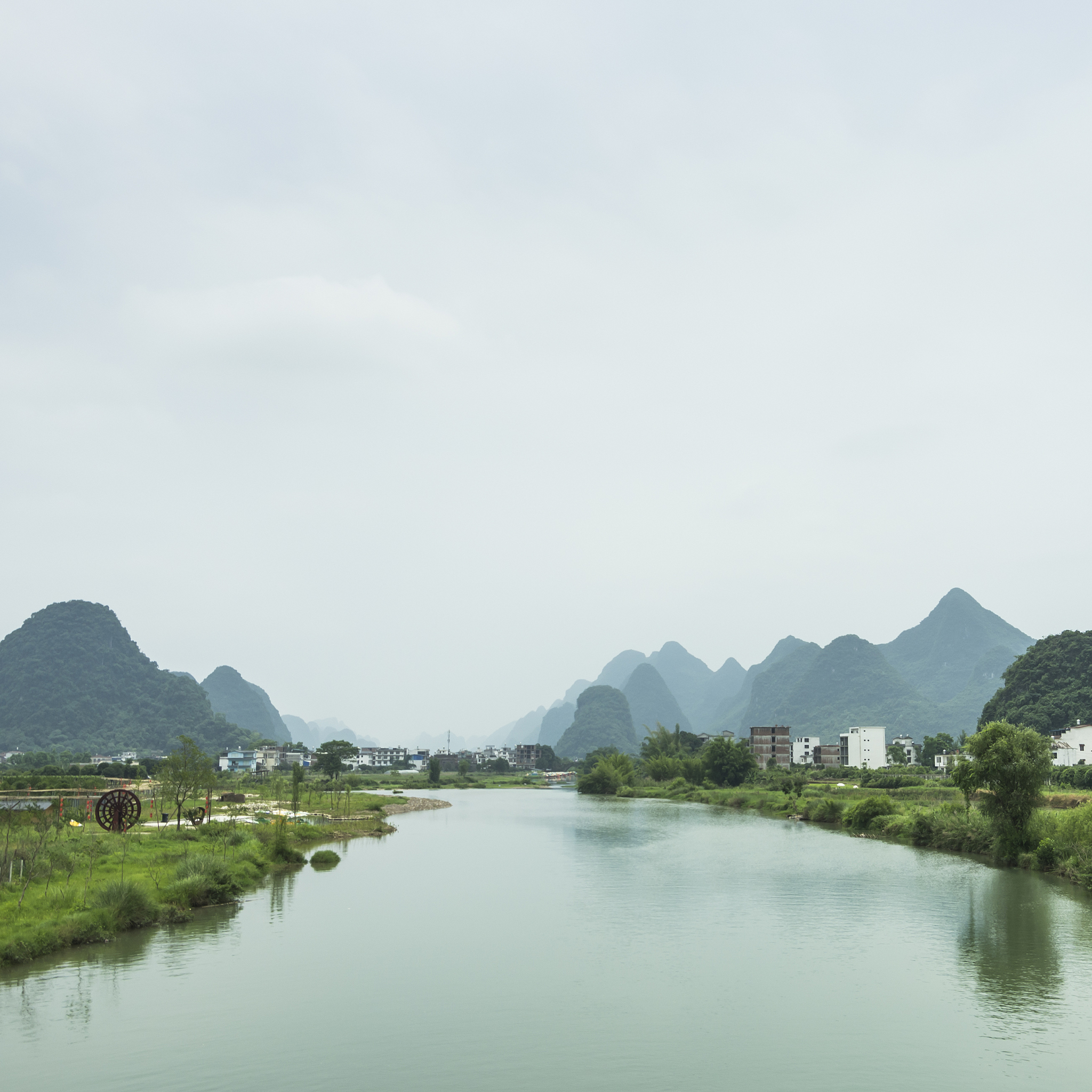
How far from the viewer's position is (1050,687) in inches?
4776

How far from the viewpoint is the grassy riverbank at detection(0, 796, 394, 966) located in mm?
23906

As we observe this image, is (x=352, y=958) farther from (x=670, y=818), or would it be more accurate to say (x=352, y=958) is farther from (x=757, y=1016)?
(x=670, y=818)

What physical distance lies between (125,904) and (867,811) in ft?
161

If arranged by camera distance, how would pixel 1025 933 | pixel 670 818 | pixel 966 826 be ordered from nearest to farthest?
pixel 1025 933 < pixel 966 826 < pixel 670 818

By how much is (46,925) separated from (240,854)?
1501 cm

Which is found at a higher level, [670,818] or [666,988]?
[666,988]

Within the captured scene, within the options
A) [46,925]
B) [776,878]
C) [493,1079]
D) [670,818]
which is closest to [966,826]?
[776,878]

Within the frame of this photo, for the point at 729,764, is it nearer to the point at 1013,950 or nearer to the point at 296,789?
the point at 296,789

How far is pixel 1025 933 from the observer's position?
27.3m

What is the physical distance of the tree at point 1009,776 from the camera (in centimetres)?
3972

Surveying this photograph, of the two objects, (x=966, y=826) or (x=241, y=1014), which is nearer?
(x=241, y=1014)

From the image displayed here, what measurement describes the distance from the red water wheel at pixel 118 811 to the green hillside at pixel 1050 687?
105631 mm

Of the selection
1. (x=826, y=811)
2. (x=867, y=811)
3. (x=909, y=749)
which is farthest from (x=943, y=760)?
(x=867, y=811)

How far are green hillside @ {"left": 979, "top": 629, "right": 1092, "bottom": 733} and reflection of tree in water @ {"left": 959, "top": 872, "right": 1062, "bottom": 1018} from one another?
89922mm
